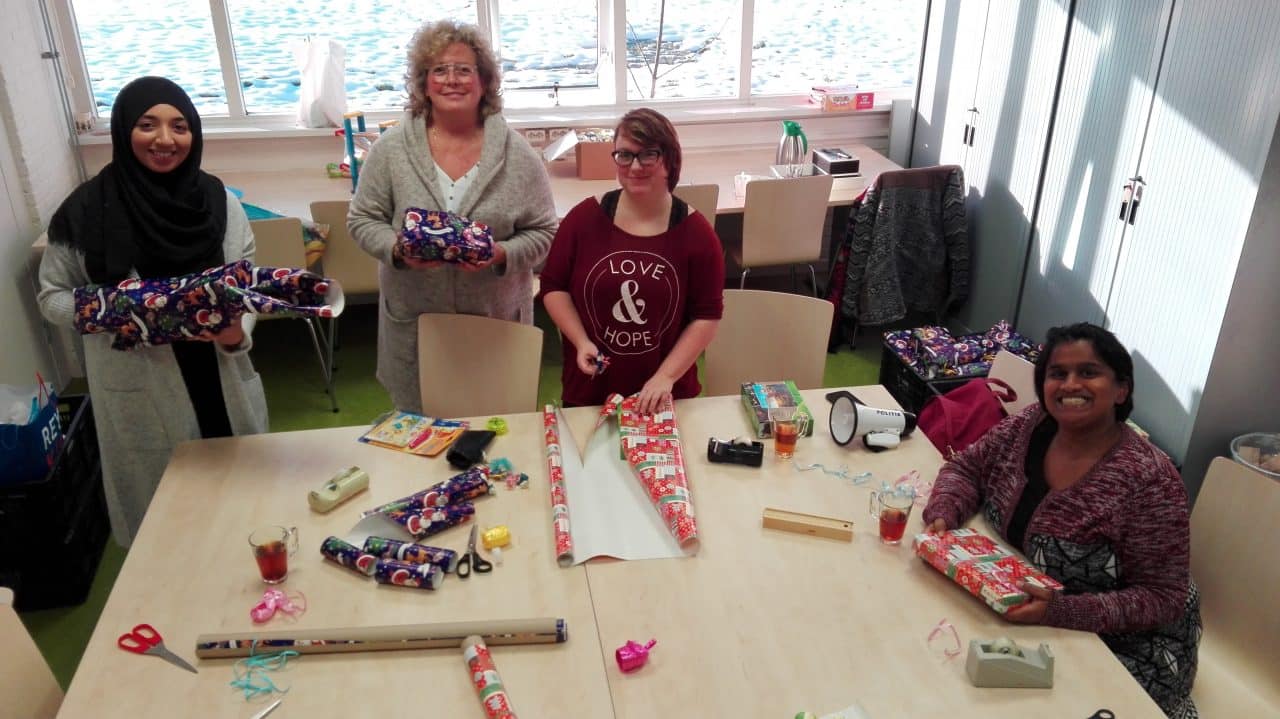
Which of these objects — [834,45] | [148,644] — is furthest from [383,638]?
[834,45]

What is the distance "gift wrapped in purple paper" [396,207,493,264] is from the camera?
7.72ft

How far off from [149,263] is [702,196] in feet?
7.69

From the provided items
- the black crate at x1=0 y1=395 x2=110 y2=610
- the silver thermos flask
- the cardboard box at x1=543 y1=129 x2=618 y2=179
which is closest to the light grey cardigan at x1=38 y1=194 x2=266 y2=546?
the black crate at x1=0 y1=395 x2=110 y2=610

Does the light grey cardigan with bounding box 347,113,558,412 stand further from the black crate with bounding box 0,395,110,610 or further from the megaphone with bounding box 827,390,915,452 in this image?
the black crate with bounding box 0,395,110,610

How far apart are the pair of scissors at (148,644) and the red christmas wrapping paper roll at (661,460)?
97 cm

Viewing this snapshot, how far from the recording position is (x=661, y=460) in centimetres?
217

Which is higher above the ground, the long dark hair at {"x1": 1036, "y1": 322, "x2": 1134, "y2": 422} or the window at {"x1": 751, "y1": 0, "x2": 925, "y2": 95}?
the window at {"x1": 751, "y1": 0, "x2": 925, "y2": 95}

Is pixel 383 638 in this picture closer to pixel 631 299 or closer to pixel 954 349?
pixel 631 299

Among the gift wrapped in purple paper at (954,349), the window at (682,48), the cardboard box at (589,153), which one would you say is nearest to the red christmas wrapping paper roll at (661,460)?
the gift wrapped in purple paper at (954,349)

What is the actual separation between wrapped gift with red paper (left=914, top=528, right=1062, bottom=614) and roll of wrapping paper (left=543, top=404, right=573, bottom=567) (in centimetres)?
73

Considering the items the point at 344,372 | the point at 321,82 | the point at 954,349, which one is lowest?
the point at 344,372

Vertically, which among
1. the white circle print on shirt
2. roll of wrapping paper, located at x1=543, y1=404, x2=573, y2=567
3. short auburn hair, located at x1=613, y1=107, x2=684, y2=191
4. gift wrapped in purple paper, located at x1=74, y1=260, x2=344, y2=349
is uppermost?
short auburn hair, located at x1=613, y1=107, x2=684, y2=191

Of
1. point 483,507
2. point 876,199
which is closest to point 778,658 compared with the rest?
point 483,507

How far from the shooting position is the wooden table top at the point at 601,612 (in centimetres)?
155
